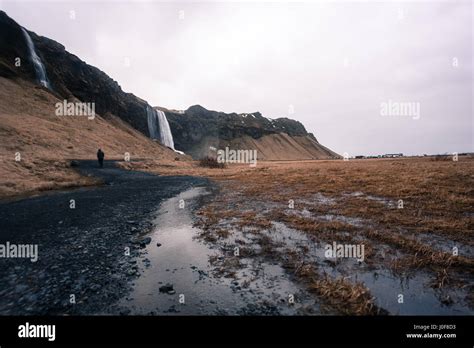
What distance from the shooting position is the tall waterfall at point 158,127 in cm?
12100

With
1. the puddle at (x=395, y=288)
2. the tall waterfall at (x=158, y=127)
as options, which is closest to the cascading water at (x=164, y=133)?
the tall waterfall at (x=158, y=127)

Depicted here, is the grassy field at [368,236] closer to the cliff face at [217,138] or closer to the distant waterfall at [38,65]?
the distant waterfall at [38,65]

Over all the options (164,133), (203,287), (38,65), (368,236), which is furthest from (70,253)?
(164,133)

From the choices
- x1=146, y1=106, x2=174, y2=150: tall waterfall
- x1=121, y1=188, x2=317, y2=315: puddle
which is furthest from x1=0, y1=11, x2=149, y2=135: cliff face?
x1=121, y1=188, x2=317, y2=315: puddle

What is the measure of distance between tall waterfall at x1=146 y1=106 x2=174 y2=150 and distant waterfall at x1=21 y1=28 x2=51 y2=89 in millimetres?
46070

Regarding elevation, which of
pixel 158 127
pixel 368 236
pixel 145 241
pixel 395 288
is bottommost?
pixel 395 288

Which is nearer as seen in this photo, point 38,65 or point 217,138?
point 38,65

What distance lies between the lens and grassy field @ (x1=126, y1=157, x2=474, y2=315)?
6.16m

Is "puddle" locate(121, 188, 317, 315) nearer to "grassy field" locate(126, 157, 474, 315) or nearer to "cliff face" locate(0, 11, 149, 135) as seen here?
"grassy field" locate(126, 157, 474, 315)

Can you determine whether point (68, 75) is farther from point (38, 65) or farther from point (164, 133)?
point (164, 133)

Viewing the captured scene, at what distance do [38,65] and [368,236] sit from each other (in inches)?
3996

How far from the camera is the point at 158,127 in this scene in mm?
128750

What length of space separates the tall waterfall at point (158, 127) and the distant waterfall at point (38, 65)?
1814 inches
